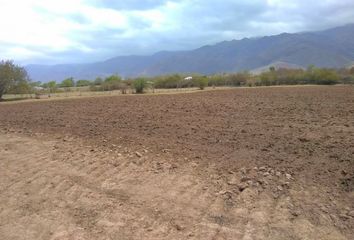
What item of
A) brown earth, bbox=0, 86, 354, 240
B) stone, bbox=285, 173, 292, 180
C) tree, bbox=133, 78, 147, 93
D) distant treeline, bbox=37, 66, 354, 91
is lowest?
distant treeline, bbox=37, 66, 354, 91

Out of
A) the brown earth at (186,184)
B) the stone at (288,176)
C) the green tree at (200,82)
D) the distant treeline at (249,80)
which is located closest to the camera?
the brown earth at (186,184)

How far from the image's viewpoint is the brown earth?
7281mm

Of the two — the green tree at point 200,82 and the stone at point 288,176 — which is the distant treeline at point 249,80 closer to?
the green tree at point 200,82

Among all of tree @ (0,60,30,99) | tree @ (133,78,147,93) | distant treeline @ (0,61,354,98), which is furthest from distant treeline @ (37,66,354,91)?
tree @ (0,60,30,99)

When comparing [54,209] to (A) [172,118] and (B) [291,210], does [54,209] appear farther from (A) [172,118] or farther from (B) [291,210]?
(A) [172,118]

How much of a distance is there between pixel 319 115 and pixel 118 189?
11045 millimetres

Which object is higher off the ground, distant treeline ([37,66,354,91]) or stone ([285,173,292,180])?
stone ([285,173,292,180])

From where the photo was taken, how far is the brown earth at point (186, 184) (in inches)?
287

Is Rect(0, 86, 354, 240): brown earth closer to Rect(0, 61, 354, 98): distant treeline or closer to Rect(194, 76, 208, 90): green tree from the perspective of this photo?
Rect(0, 61, 354, 98): distant treeline

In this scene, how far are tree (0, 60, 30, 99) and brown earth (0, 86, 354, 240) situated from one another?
41.9 m

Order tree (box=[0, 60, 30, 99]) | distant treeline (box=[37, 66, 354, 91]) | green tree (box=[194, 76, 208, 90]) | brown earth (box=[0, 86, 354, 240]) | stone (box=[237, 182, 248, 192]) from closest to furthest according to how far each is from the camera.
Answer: brown earth (box=[0, 86, 354, 240]), stone (box=[237, 182, 248, 192]), tree (box=[0, 60, 30, 99]), green tree (box=[194, 76, 208, 90]), distant treeline (box=[37, 66, 354, 91])

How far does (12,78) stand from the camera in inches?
2173

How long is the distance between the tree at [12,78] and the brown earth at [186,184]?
41.9 metres

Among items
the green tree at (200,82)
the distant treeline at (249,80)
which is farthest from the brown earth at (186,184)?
the distant treeline at (249,80)
